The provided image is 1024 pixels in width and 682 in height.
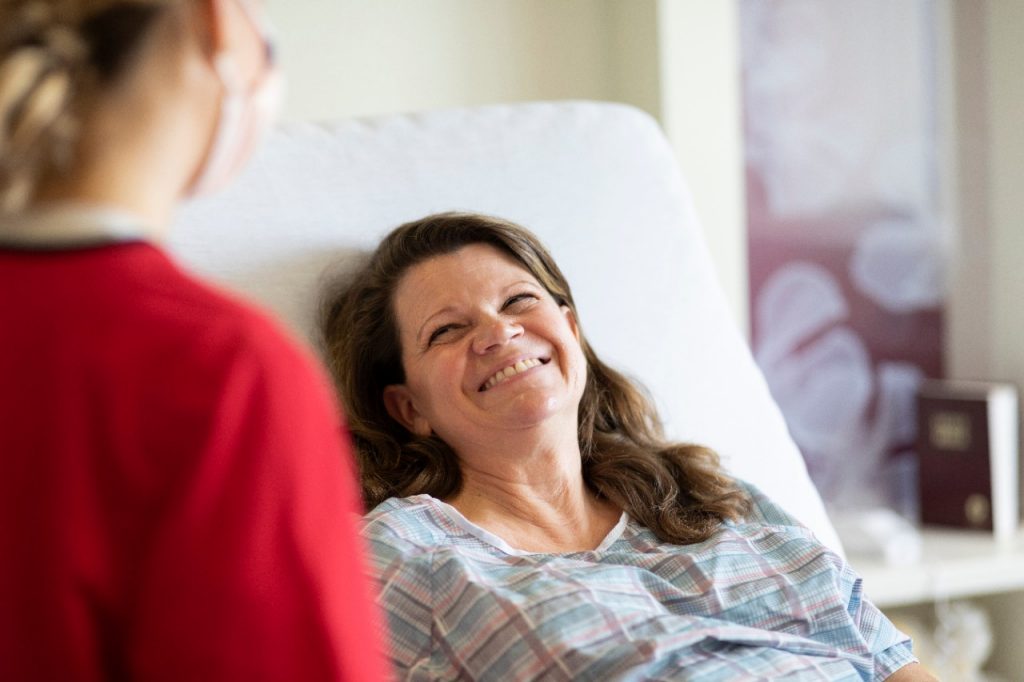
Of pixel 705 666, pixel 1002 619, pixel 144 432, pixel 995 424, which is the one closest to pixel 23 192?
pixel 144 432

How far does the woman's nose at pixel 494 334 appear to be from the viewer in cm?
140

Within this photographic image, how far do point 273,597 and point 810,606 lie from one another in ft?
2.89

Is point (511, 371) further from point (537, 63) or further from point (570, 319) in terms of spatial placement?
point (537, 63)

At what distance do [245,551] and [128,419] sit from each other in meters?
0.08

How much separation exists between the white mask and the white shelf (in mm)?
1858

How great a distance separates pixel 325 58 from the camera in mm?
2227

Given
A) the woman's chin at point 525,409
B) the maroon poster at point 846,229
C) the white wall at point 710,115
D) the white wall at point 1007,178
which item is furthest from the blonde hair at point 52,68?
the white wall at point 1007,178

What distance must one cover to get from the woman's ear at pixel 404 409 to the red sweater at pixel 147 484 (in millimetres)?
907

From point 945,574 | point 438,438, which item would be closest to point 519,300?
point 438,438

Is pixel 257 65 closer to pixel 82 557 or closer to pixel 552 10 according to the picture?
pixel 82 557

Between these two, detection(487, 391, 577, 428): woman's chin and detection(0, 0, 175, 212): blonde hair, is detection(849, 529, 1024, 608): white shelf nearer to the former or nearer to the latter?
detection(487, 391, 577, 428): woman's chin

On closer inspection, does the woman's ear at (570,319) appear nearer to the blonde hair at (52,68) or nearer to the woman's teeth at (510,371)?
the woman's teeth at (510,371)

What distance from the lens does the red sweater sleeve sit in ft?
1.86

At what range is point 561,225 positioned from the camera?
1.72m
